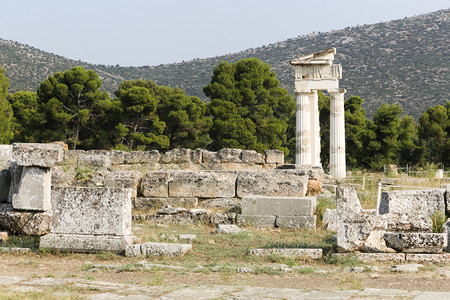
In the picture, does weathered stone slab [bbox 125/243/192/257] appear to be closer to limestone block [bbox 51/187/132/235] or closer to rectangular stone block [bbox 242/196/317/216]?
limestone block [bbox 51/187/132/235]

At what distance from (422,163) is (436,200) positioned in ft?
114

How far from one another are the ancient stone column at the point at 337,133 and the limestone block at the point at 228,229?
18.1 m

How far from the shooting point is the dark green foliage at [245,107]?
136ft

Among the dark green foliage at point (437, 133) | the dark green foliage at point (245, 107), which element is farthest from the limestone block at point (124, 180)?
the dark green foliage at point (437, 133)

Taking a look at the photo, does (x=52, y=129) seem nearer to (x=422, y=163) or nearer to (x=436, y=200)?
(x=422, y=163)

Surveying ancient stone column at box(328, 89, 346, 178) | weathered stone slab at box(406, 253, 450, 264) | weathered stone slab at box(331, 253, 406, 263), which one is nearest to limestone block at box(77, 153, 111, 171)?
weathered stone slab at box(331, 253, 406, 263)

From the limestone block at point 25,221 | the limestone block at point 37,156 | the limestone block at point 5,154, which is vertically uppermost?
the limestone block at point 5,154

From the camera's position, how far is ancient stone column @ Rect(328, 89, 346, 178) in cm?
2920

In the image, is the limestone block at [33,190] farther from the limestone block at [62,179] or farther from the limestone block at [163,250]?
the limestone block at [62,179]

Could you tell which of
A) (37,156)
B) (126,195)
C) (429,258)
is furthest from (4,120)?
(429,258)

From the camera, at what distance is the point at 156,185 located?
14000mm

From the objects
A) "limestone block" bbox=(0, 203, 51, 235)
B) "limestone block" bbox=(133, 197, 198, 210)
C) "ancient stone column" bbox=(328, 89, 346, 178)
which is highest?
"ancient stone column" bbox=(328, 89, 346, 178)

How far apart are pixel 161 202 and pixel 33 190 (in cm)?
458

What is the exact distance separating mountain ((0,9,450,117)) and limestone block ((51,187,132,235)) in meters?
49.3
